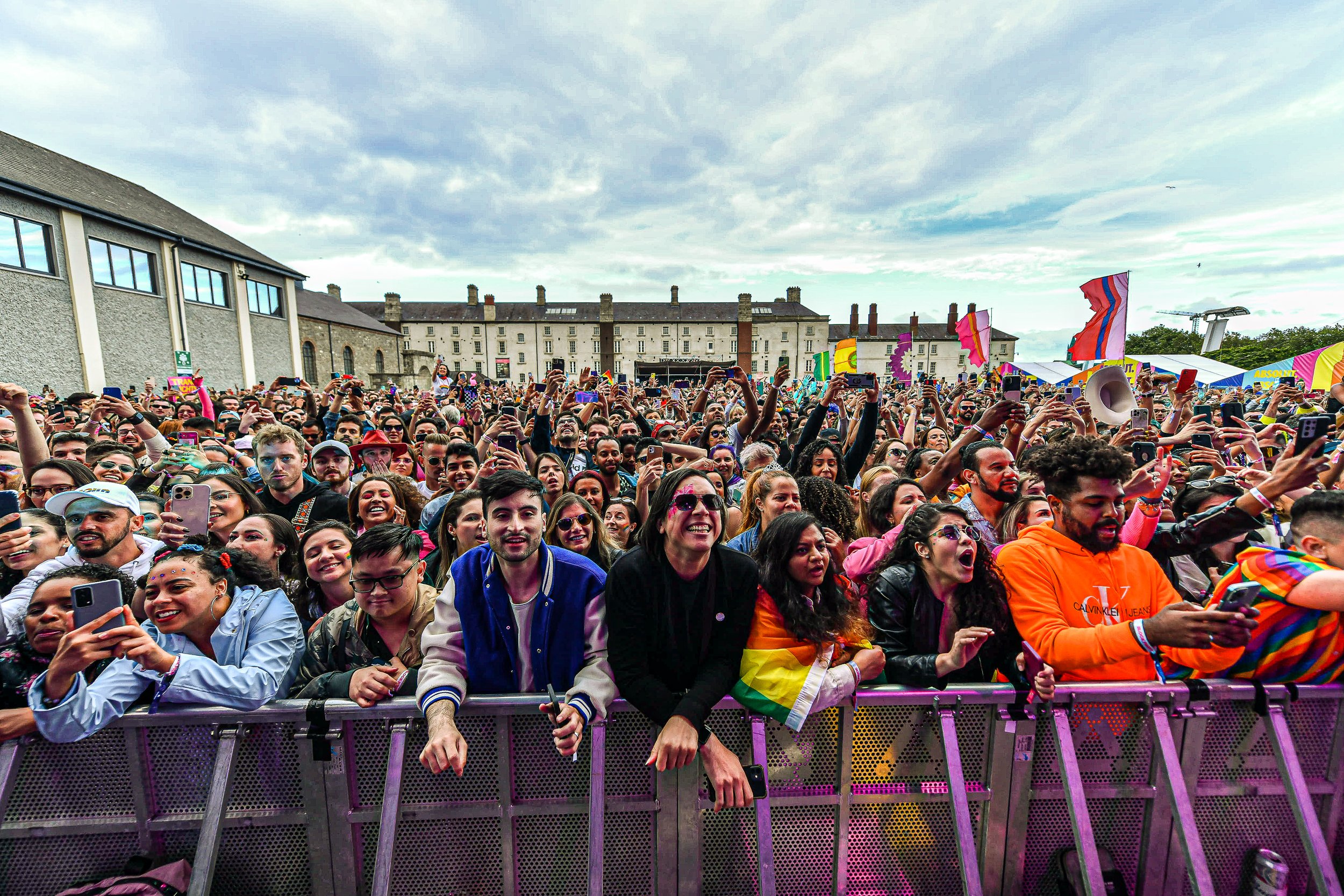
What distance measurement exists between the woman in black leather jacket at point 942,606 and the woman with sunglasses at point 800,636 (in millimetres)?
121

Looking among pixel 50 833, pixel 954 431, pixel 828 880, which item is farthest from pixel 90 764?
pixel 954 431

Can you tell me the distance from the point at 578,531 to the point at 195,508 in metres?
2.05

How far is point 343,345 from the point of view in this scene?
37.3m

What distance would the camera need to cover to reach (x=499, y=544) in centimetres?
234

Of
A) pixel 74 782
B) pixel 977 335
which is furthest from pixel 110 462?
pixel 977 335

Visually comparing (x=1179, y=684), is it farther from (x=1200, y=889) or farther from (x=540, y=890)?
(x=540, y=890)

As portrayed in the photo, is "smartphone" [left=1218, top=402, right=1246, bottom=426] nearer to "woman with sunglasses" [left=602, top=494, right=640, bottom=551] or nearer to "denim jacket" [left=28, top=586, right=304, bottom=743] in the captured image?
"woman with sunglasses" [left=602, top=494, right=640, bottom=551]

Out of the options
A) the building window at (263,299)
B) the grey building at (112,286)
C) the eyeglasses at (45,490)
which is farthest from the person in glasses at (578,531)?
the building window at (263,299)

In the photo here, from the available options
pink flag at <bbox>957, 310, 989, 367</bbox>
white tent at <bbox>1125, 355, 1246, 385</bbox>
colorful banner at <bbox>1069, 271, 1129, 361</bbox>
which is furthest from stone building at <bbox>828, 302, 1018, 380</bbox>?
colorful banner at <bbox>1069, 271, 1129, 361</bbox>

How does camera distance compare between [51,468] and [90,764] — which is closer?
[90,764]

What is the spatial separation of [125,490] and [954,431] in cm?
971

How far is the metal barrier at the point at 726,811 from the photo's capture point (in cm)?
218

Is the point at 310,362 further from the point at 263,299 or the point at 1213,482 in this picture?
the point at 1213,482

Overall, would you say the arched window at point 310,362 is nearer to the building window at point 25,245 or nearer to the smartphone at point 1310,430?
the building window at point 25,245
